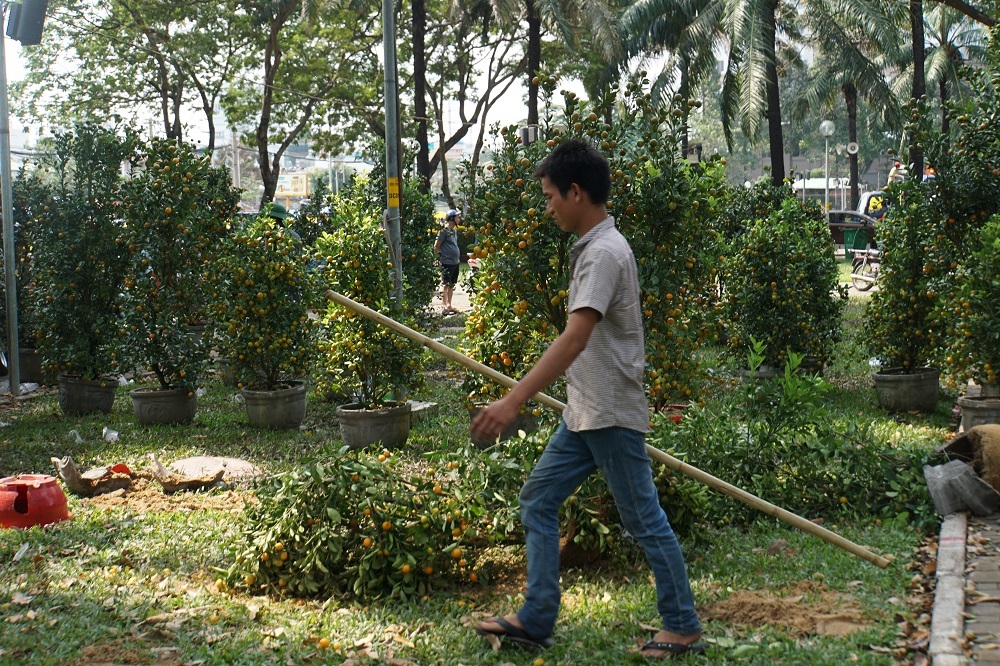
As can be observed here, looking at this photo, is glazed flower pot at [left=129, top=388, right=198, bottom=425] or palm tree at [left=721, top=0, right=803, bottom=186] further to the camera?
palm tree at [left=721, top=0, right=803, bottom=186]

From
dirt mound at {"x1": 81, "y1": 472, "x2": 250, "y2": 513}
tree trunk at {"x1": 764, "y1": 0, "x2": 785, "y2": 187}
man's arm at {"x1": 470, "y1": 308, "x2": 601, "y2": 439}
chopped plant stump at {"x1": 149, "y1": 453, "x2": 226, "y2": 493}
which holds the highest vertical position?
tree trunk at {"x1": 764, "y1": 0, "x2": 785, "y2": 187}

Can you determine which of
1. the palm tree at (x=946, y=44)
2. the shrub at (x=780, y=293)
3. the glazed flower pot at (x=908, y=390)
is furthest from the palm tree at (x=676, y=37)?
the glazed flower pot at (x=908, y=390)

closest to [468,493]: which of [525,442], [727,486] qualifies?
[525,442]

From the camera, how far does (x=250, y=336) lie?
9258 millimetres

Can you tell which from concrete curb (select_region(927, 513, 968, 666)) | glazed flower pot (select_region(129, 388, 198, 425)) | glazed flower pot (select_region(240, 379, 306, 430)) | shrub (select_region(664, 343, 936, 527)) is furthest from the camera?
glazed flower pot (select_region(129, 388, 198, 425))

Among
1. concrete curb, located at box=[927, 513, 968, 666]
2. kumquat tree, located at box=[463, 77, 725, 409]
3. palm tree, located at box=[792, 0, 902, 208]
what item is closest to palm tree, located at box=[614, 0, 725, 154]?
palm tree, located at box=[792, 0, 902, 208]

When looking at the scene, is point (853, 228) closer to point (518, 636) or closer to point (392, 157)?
point (392, 157)

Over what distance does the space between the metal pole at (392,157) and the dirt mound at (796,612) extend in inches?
275

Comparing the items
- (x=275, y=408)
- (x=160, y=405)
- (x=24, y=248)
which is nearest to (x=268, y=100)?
(x=24, y=248)

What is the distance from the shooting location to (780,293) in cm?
1016

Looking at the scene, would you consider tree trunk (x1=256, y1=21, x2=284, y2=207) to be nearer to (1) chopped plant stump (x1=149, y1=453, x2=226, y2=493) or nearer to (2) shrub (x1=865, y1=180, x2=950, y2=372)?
(2) shrub (x1=865, y1=180, x2=950, y2=372)

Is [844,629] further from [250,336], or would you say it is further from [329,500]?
[250,336]

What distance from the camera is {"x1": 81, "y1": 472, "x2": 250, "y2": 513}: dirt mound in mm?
6680

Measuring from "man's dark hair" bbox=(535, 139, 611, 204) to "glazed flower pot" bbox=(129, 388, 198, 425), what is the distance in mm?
6538
